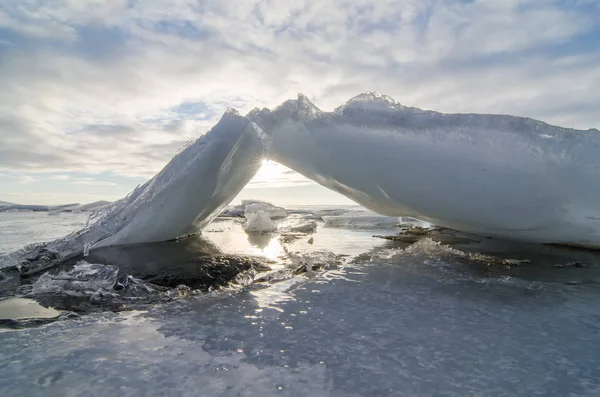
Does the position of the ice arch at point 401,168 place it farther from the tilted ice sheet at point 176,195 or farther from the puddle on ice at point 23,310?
the puddle on ice at point 23,310

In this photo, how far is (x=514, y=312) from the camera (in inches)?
75.9

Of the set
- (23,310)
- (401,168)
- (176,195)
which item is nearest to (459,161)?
(401,168)

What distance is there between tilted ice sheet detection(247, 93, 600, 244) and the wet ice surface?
2.54ft

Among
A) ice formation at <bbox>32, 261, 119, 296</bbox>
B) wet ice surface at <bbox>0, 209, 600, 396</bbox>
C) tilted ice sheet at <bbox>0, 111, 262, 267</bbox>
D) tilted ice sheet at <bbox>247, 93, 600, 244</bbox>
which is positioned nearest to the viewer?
wet ice surface at <bbox>0, 209, 600, 396</bbox>

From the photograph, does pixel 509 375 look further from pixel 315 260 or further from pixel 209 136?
pixel 209 136

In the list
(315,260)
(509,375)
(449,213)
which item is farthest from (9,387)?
(449,213)

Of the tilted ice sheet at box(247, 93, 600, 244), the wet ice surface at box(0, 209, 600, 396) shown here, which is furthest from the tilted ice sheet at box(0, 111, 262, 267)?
the wet ice surface at box(0, 209, 600, 396)

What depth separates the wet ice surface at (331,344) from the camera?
1196 mm

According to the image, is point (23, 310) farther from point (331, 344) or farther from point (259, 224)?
point (259, 224)

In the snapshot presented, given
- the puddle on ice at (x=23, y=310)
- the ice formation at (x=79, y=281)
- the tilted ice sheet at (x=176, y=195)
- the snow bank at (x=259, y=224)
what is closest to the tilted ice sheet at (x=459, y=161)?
the tilted ice sheet at (x=176, y=195)

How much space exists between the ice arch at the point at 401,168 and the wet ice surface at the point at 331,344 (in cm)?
80

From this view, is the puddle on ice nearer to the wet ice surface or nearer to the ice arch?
the wet ice surface

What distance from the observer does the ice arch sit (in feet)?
9.12

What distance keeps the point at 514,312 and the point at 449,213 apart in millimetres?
1689
